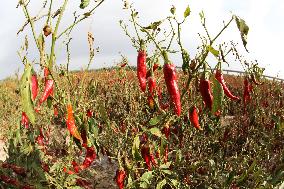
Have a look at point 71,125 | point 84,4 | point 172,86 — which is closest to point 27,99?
point 71,125

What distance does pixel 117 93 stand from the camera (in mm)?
9305

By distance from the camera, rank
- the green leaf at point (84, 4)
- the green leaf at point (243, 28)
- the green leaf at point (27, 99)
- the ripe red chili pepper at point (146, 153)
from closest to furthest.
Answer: the green leaf at point (27, 99)
the green leaf at point (243, 28)
the green leaf at point (84, 4)
the ripe red chili pepper at point (146, 153)

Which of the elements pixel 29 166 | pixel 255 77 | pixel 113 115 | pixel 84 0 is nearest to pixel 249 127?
pixel 255 77

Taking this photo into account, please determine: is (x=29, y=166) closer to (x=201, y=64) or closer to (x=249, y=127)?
(x=201, y=64)

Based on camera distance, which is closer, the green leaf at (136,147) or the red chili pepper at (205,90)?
the red chili pepper at (205,90)

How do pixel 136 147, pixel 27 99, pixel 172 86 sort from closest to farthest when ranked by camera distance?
pixel 27 99 → pixel 172 86 → pixel 136 147

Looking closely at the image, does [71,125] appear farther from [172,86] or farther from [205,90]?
[205,90]

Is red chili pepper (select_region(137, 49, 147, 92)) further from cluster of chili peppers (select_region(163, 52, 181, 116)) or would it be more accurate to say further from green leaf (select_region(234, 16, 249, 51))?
green leaf (select_region(234, 16, 249, 51))

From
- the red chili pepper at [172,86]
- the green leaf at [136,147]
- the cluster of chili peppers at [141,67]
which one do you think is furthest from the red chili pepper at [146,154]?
the red chili pepper at [172,86]

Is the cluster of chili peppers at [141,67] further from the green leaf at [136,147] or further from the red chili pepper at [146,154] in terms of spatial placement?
the red chili pepper at [146,154]

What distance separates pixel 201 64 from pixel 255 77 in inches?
97.5

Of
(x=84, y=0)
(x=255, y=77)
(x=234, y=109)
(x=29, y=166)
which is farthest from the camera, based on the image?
(x=234, y=109)

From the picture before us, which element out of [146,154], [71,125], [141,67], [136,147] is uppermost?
[141,67]

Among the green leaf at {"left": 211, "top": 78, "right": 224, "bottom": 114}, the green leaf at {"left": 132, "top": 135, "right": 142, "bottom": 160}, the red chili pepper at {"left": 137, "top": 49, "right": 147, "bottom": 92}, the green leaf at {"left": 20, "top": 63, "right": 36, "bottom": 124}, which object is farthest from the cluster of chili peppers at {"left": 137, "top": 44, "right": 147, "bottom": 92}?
the green leaf at {"left": 20, "top": 63, "right": 36, "bottom": 124}
